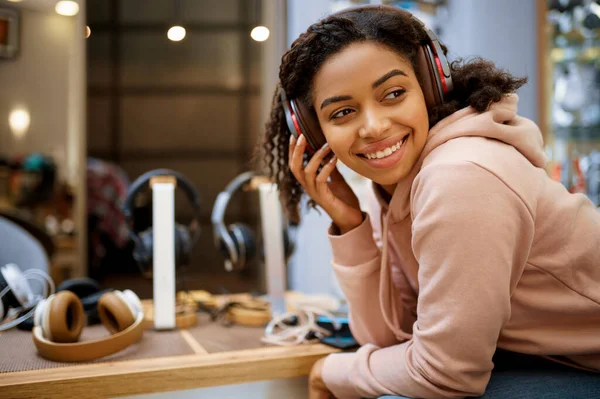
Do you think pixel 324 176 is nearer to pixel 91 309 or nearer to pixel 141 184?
pixel 141 184

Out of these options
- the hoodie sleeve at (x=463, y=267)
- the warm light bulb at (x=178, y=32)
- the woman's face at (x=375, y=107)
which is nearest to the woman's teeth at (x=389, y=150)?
the woman's face at (x=375, y=107)

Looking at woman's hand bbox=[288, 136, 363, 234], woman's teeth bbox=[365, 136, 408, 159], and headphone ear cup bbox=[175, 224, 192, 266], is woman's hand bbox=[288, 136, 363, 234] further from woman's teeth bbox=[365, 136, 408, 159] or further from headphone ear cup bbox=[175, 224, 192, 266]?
headphone ear cup bbox=[175, 224, 192, 266]

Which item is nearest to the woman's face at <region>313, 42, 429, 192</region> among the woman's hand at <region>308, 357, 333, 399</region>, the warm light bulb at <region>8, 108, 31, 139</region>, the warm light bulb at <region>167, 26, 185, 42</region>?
the woman's hand at <region>308, 357, 333, 399</region>

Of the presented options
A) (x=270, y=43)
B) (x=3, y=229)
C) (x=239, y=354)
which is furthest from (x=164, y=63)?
(x=239, y=354)

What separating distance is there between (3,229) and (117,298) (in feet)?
2.26

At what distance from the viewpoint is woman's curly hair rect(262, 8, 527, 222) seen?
0.98m

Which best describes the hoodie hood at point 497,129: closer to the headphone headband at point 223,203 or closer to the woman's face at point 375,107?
the woman's face at point 375,107

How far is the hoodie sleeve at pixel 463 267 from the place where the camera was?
0.82 meters

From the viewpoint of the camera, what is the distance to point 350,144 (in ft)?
3.33

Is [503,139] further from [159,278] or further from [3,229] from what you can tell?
[3,229]

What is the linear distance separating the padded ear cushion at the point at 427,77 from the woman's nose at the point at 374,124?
0.10m

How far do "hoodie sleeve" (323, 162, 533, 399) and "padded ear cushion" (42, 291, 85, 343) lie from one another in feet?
2.23

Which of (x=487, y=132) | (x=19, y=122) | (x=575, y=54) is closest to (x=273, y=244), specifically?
(x=487, y=132)

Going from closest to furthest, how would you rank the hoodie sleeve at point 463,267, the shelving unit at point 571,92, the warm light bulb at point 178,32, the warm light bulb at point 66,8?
the hoodie sleeve at point 463,267, the warm light bulb at point 178,32, the shelving unit at point 571,92, the warm light bulb at point 66,8
